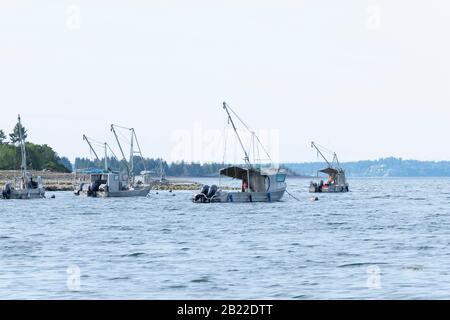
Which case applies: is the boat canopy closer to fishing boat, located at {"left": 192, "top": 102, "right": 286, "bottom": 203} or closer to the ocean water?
fishing boat, located at {"left": 192, "top": 102, "right": 286, "bottom": 203}

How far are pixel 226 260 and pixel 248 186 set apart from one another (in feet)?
329

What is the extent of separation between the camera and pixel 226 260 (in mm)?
54406

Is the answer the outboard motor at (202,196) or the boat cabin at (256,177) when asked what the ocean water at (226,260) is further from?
the outboard motor at (202,196)

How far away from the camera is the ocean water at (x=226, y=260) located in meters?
40.1

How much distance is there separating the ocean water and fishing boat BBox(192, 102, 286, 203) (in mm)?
52948

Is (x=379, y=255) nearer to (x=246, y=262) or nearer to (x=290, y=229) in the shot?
(x=246, y=262)

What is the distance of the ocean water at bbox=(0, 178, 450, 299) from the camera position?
40.1m

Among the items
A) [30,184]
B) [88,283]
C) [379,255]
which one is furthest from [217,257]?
[30,184]

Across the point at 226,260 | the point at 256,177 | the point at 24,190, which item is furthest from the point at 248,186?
the point at 226,260

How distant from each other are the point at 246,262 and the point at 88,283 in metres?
12.5

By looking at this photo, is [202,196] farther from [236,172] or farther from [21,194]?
[21,194]

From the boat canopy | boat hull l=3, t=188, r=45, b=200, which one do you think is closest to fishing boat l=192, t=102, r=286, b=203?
the boat canopy
